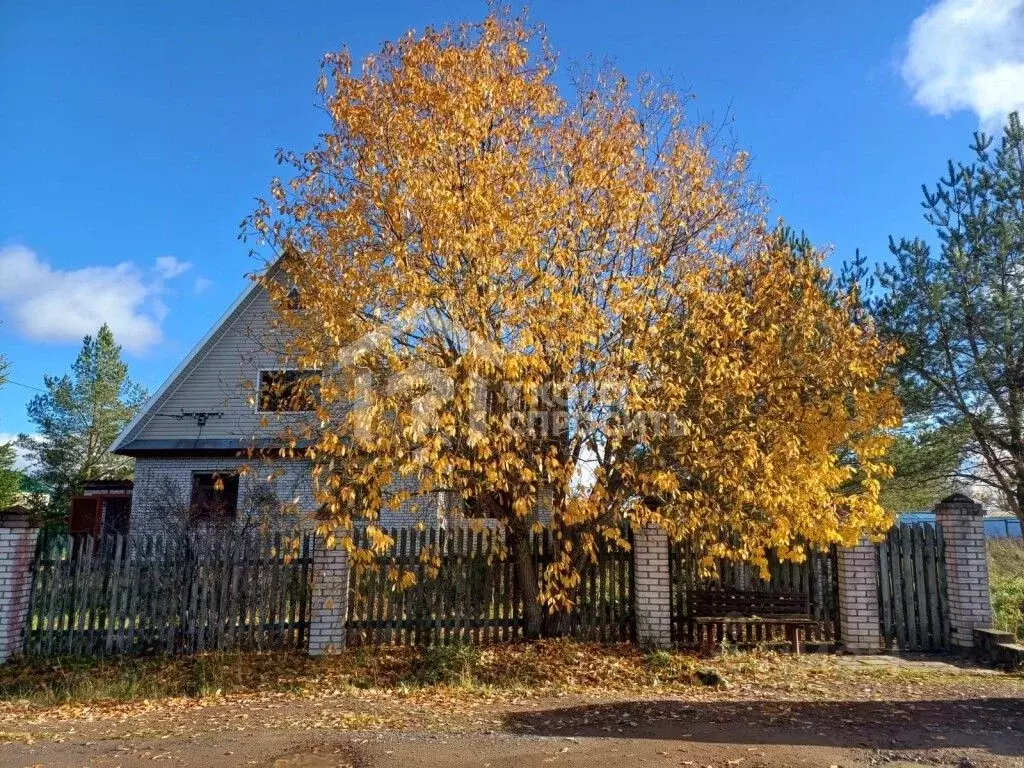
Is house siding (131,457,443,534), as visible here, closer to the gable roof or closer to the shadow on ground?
the gable roof

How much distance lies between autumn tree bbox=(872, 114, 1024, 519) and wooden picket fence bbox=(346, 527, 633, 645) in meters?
7.14

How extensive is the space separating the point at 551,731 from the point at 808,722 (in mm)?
2160

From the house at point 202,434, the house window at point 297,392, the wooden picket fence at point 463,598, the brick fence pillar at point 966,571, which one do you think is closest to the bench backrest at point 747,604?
the wooden picket fence at point 463,598

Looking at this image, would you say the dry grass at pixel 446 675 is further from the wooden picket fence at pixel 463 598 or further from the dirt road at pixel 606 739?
the dirt road at pixel 606 739

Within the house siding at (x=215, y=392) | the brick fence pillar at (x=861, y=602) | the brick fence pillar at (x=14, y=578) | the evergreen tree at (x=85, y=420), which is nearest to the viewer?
the brick fence pillar at (x=14, y=578)

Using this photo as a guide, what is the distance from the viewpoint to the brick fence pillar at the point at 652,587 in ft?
29.3

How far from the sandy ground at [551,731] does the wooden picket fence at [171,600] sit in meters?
1.80

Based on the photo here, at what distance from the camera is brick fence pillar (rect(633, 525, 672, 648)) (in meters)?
8.92

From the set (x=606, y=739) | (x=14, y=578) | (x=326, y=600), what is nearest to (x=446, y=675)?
(x=326, y=600)

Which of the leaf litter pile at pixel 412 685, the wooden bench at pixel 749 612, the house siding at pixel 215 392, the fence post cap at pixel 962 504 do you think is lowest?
the leaf litter pile at pixel 412 685

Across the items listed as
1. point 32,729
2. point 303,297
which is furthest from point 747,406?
point 32,729

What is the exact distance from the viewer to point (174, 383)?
53.8ft

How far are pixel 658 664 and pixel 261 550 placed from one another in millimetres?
5144

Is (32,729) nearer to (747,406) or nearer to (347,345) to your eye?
(347,345)
